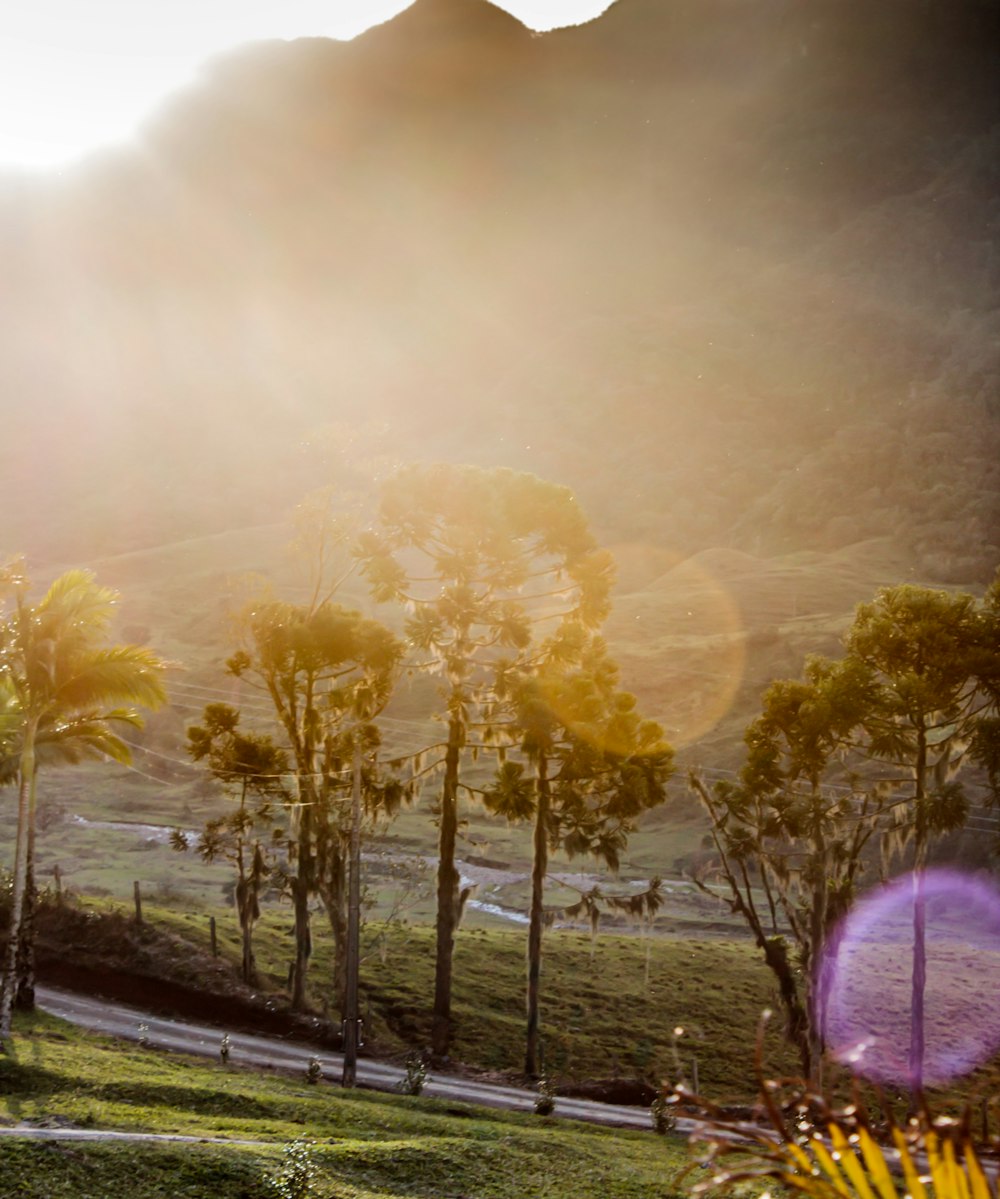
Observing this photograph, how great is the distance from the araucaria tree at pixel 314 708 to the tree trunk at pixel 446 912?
347cm

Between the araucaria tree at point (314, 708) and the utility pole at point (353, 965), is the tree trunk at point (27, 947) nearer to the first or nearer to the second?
the utility pole at point (353, 965)

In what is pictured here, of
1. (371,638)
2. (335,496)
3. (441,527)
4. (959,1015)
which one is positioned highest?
(335,496)

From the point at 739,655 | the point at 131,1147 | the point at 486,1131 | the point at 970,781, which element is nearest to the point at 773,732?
the point at 486,1131

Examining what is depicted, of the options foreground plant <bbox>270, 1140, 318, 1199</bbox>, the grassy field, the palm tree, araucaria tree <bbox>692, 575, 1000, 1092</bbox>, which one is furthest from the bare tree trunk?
foreground plant <bbox>270, 1140, 318, 1199</bbox>

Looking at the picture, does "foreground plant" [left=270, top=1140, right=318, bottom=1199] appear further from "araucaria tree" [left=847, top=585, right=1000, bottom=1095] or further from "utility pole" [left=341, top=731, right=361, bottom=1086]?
"araucaria tree" [left=847, top=585, right=1000, bottom=1095]

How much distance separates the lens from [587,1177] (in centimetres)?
2011

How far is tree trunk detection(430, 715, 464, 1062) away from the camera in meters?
38.5

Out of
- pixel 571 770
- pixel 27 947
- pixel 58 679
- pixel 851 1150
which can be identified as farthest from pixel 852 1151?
pixel 571 770

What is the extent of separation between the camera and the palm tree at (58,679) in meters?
26.8

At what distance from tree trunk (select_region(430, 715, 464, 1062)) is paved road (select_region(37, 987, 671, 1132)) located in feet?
7.53

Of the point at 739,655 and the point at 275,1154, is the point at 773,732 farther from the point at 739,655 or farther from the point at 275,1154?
the point at 739,655

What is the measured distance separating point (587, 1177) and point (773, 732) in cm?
1931

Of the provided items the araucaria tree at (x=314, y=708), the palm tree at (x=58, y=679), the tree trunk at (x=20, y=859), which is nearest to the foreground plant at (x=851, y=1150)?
the tree trunk at (x=20, y=859)

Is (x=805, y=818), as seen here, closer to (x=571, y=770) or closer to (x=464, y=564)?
(x=571, y=770)
